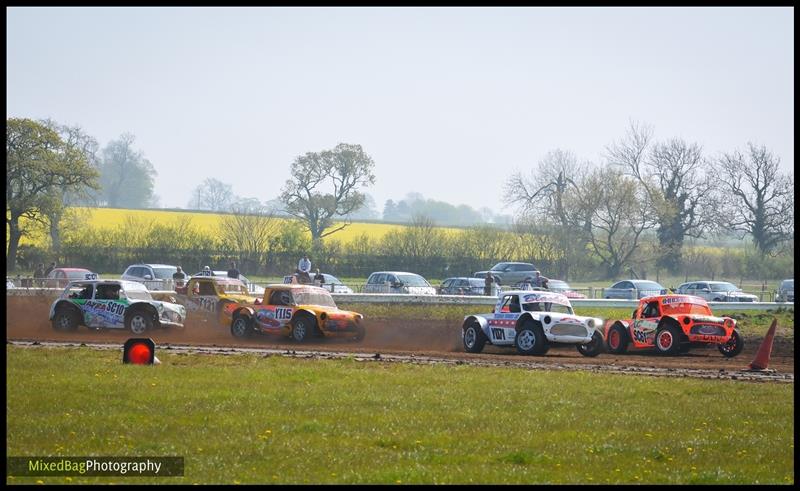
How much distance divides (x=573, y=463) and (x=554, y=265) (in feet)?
194

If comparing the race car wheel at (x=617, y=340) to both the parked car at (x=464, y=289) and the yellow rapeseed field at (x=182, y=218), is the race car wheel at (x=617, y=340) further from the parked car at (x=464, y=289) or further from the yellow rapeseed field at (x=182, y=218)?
the yellow rapeseed field at (x=182, y=218)

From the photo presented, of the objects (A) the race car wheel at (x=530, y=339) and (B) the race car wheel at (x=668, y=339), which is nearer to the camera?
(A) the race car wheel at (x=530, y=339)

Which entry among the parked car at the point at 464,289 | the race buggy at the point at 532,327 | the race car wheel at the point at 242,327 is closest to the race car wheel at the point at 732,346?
the race buggy at the point at 532,327

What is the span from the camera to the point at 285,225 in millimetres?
75625

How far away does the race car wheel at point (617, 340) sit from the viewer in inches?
1124

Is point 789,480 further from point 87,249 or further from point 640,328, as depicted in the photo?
point 87,249

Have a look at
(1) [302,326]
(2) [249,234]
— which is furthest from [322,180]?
(1) [302,326]

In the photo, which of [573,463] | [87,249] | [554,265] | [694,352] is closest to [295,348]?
[694,352]

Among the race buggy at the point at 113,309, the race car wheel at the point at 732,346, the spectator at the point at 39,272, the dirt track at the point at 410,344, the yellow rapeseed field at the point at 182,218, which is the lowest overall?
the dirt track at the point at 410,344

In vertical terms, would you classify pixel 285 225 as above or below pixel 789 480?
above

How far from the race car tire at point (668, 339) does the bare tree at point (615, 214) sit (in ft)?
156

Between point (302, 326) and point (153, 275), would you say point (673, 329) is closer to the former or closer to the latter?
point (302, 326)

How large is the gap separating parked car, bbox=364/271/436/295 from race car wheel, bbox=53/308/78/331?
18818 mm

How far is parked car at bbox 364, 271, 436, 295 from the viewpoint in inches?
1927
